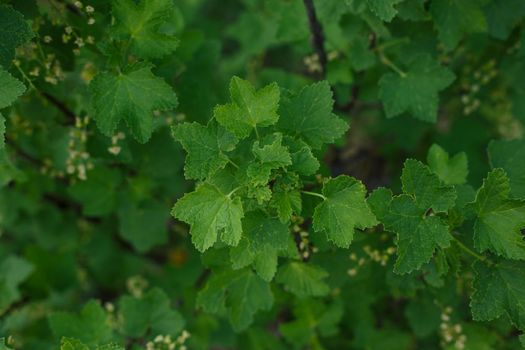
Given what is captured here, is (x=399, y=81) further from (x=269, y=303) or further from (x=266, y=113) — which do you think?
(x=269, y=303)

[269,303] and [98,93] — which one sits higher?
[98,93]

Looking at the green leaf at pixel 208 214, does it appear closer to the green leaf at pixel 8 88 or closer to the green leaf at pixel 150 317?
the green leaf at pixel 8 88

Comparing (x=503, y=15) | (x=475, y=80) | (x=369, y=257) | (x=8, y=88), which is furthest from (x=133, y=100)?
(x=475, y=80)

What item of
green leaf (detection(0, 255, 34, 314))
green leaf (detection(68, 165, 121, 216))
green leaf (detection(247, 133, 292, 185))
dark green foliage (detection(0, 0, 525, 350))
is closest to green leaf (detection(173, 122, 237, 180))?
dark green foliage (detection(0, 0, 525, 350))

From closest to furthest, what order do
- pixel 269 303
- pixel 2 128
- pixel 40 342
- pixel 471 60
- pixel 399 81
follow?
pixel 2 128, pixel 269 303, pixel 399 81, pixel 40 342, pixel 471 60

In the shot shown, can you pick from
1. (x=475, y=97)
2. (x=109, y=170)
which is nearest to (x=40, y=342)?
(x=109, y=170)

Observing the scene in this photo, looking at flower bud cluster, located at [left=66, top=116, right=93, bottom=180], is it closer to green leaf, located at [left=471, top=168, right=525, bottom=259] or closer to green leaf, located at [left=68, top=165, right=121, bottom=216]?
green leaf, located at [left=68, top=165, right=121, bottom=216]

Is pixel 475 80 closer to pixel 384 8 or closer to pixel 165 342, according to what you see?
pixel 384 8
